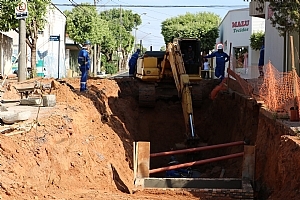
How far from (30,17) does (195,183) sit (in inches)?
761

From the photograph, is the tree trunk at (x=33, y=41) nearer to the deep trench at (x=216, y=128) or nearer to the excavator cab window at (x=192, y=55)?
the deep trench at (x=216, y=128)

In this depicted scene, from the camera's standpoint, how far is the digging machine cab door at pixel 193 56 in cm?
1819

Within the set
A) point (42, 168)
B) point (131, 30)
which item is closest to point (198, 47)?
point (42, 168)

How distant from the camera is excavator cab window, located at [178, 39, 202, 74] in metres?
18.2

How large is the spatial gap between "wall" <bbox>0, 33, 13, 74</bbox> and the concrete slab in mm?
22478

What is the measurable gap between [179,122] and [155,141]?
59.8 inches

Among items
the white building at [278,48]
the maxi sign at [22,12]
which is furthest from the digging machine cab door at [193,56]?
the maxi sign at [22,12]

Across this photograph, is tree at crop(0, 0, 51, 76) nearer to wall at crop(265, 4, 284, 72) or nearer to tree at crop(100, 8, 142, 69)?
wall at crop(265, 4, 284, 72)

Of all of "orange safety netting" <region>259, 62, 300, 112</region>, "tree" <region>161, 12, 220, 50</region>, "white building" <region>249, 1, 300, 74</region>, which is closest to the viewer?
"orange safety netting" <region>259, 62, 300, 112</region>

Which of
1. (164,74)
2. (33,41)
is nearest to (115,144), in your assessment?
(164,74)

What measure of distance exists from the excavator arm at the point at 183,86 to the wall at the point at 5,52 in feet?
60.5

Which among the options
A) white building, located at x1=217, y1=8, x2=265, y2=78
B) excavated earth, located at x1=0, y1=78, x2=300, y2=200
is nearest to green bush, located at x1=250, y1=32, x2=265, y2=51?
white building, located at x1=217, y1=8, x2=265, y2=78

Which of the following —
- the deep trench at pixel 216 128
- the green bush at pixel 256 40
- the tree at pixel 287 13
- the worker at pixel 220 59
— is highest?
the green bush at pixel 256 40

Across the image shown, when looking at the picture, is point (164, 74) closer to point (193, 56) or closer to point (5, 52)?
point (193, 56)
